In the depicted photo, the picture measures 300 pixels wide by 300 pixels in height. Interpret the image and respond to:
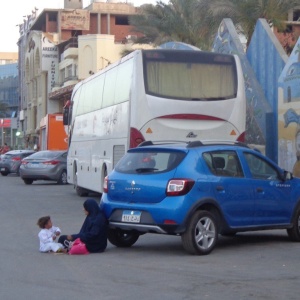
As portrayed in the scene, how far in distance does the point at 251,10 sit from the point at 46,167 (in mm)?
10866

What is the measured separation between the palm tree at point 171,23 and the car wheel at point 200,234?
28.6 metres

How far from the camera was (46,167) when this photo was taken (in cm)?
3347

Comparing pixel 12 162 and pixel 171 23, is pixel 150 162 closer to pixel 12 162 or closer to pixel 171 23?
pixel 171 23

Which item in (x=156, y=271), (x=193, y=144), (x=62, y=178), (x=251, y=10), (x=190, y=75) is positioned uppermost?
(x=251, y=10)

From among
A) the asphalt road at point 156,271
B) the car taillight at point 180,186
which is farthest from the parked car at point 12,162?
the car taillight at point 180,186

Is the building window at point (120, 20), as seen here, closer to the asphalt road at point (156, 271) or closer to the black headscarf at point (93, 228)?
the asphalt road at point (156, 271)

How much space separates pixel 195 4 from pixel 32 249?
24.3m

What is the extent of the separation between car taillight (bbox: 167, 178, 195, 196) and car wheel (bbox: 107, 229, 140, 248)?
161 cm

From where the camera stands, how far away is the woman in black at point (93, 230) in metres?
12.2

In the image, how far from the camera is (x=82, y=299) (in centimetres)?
878

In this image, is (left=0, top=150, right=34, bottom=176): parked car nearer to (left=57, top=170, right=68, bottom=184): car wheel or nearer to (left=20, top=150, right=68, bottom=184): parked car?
(left=20, top=150, right=68, bottom=184): parked car

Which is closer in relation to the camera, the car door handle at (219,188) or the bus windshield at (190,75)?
the car door handle at (219,188)

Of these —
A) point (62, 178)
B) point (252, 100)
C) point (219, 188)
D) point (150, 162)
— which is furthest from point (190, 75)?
point (62, 178)

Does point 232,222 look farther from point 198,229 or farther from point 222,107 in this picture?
point 222,107
